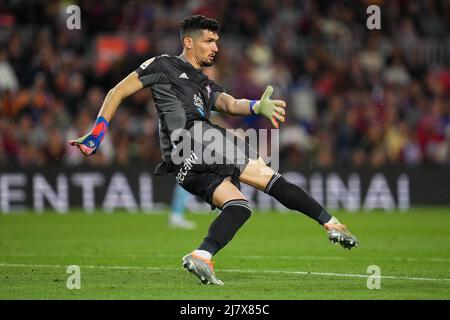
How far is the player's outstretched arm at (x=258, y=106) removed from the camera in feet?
29.6

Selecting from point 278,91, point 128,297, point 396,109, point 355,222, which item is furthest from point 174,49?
point 128,297

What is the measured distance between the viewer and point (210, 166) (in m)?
9.00

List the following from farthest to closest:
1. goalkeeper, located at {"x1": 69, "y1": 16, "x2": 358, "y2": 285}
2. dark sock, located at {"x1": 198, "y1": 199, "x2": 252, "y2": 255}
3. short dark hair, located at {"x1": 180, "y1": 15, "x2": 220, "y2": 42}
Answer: short dark hair, located at {"x1": 180, "y1": 15, "x2": 220, "y2": 42}
goalkeeper, located at {"x1": 69, "y1": 16, "x2": 358, "y2": 285}
dark sock, located at {"x1": 198, "y1": 199, "x2": 252, "y2": 255}

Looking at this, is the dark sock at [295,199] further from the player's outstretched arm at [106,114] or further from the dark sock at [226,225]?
the player's outstretched arm at [106,114]

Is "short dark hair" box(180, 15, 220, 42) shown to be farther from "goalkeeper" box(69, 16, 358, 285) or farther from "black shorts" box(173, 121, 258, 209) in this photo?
"black shorts" box(173, 121, 258, 209)

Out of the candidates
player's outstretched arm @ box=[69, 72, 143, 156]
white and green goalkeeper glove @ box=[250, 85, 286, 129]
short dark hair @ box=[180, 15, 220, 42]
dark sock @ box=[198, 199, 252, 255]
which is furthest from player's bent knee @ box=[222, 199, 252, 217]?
short dark hair @ box=[180, 15, 220, 42]

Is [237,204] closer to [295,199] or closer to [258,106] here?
[295,199]

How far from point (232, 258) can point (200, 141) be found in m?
2.99

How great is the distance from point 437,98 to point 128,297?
16.0 meters

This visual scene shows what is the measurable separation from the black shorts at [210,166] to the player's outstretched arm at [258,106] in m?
0.37

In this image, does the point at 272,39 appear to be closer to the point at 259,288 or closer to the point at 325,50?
the point at 325,50

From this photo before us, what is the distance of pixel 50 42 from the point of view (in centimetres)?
2183

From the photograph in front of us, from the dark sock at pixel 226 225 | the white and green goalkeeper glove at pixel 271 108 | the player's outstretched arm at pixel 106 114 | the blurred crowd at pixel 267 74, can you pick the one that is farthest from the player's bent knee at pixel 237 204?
the blurred crowd at pixel 267 74

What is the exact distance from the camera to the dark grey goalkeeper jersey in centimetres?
909
